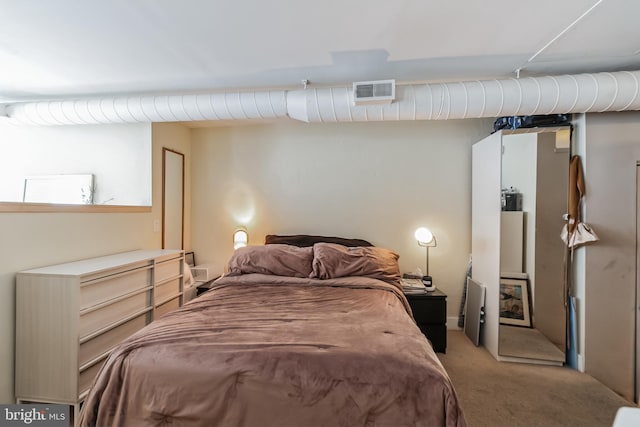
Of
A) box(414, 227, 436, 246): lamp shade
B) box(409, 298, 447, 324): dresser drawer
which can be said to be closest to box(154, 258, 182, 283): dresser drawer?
box(409, 298, 447, 324): dresser drawer

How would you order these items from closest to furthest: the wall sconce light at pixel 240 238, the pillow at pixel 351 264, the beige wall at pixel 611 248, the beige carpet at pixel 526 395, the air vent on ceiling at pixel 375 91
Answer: the beige carpet at pixel 526 395 < the air vent on ceiling at pixel 375 91 < the beige wall at pixel 611 248 < the pillow at pixel 351 264 < the wall sconce light at pixel 240 238

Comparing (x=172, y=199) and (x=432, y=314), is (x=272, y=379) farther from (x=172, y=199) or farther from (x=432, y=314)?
(x=172, y=199)

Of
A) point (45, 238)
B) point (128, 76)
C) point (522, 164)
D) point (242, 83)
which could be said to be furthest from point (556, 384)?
point (128, 76)

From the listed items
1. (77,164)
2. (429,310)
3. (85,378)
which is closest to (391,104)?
(429,310)

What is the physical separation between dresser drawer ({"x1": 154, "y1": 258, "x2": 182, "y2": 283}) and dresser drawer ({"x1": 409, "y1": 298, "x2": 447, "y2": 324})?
2.33 m

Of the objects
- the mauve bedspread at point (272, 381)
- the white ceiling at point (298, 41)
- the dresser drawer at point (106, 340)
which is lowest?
the dresser drawer at point (106, 340)

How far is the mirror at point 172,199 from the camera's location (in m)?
3.24

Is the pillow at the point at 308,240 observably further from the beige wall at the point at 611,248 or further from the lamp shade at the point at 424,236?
the beige wall at the point at 611,248

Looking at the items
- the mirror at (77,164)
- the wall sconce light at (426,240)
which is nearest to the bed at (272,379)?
the wall sconce light at (426,240)

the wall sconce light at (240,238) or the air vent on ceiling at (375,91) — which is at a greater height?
the air vent on ceiling at (375,91)

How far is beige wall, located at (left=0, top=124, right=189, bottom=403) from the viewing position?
1.82m

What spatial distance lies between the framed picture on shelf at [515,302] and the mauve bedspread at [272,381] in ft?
5.18

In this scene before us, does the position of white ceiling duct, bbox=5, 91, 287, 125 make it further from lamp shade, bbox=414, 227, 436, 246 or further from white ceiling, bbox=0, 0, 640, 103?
lamp shade, bbox=414, 227, 436, 246

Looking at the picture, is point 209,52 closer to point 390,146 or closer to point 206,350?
point 206,350
